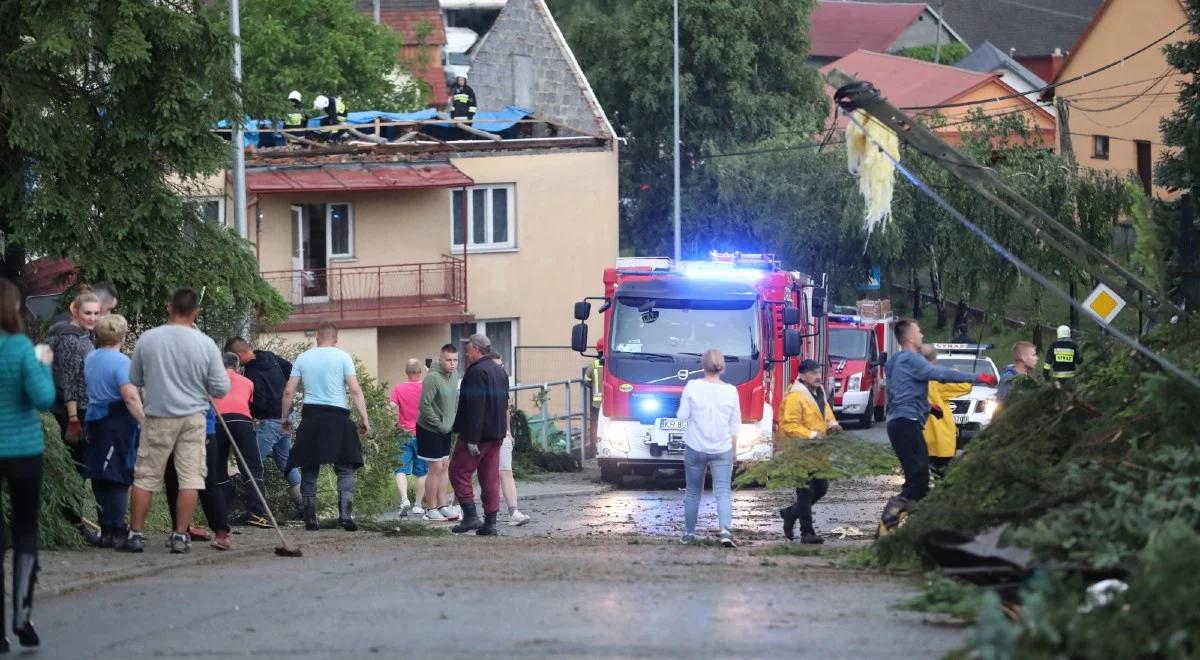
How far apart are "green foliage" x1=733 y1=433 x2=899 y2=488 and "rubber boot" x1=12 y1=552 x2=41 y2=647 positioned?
6578mm

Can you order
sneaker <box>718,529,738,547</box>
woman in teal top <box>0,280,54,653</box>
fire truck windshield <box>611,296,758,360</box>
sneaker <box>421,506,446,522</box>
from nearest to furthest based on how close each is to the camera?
woman in teal top <box>0,280,54,653</box> < sneaker <box>718,529,738,547</box> < sneaker <box>421,506,446,522</box> < fire truck windshield <box>611,296,758,360</box>

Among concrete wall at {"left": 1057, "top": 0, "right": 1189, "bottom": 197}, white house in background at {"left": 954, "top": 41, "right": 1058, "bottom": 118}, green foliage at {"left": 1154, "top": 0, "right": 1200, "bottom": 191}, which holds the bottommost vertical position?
green foliage at {"left": 1154, "top": 0, "right": 1200, "bottom": 191}

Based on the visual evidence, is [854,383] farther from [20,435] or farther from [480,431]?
[20,435]

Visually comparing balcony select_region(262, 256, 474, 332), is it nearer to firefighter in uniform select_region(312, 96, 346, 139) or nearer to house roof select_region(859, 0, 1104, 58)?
firefighter in uniform select_region(312, 96, 346, 139)

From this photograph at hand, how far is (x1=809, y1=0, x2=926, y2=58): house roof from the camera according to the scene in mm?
87938

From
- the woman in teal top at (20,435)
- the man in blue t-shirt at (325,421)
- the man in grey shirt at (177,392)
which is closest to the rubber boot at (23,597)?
the woman in teal top at (20,435)

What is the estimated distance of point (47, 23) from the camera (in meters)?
14.0

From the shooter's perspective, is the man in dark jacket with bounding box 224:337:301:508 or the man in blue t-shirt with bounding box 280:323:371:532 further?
the man in dark jacket with bounding box 224:337:301:508

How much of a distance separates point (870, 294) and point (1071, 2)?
53563 mm

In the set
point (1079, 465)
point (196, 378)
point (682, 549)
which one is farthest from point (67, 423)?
point (1079, 465)

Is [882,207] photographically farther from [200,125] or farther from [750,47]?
[750,47]

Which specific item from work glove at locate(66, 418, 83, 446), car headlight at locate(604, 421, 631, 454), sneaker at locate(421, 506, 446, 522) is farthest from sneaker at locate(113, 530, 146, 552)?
car headlight at locate(604, 421, 631, 454)

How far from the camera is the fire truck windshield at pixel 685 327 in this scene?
71.3 ft

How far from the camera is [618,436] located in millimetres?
21562
